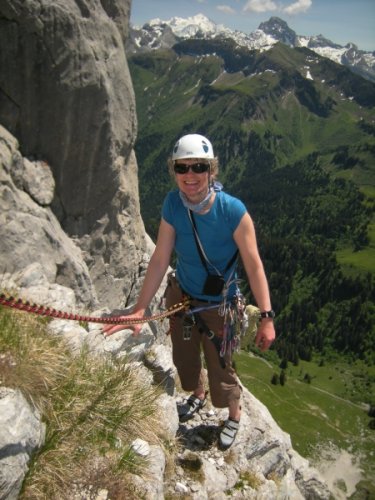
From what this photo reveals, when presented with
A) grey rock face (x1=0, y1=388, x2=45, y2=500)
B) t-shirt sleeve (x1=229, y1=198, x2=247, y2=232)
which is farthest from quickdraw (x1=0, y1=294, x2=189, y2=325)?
t-shirt sleeve (x1=229, y1=198, x2=247, y2=232)

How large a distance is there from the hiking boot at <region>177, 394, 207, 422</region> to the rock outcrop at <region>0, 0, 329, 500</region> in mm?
277

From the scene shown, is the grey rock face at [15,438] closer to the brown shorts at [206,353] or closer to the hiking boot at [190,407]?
the brown shorts at [206,353]

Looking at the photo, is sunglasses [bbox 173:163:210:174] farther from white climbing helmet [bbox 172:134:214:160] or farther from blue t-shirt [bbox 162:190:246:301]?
blue t-shirt [bbox 162:190:246:301]

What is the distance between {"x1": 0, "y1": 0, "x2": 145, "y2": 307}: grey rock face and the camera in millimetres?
20766

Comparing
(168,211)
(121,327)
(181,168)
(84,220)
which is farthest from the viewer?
(84,220)

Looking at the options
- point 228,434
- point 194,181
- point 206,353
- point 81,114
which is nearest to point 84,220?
point 81,114

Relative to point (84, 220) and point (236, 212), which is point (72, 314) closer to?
point (236, 212)

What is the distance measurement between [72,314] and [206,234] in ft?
10.1

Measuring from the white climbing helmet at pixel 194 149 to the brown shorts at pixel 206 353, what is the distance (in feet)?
10.9

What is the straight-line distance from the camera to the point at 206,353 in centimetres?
945

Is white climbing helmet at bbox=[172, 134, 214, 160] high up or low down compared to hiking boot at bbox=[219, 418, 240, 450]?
up

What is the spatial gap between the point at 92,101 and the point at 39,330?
19.8 m

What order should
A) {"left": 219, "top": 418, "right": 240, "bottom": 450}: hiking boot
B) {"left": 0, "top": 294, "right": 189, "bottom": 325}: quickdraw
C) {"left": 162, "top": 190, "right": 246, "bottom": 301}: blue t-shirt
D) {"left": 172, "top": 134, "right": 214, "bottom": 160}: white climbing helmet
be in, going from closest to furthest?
1. {"left": 0, "top": 294, "right": 189, "bottom": 325}: quickdraw
2. {"left": 172, "top": 134, "right": 214, "bottom": 160}: white climbing helmet
3. {"left": 162, "top": 190, "right": 246, "bottom": 301}: blue t-shirt
4. {"left": 219, "top": 418, "right": 240, "bottom": 450}: hiking boot

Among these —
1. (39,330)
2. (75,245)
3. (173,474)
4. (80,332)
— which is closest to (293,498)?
(173,474)
